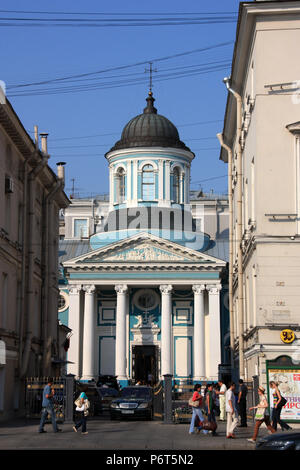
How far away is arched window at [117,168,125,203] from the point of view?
68.6m

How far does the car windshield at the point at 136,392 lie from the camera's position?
34500mm

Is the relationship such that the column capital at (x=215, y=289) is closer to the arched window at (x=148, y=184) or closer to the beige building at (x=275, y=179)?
the arched window at (x=148, y=184)

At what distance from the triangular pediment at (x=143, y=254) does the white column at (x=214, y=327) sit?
6.75 ft

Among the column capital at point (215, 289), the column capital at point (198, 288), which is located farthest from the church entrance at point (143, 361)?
the column capital at point (215, 289)

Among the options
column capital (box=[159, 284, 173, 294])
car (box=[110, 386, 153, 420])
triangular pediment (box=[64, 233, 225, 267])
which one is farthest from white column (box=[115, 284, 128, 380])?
car (box=[110, 386, 153, 420])

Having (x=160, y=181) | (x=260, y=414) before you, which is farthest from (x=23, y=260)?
(x=160, y=181)

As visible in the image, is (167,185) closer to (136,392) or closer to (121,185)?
(121,185)

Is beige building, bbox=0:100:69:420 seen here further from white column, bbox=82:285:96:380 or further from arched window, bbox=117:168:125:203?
arched window, bbox=117:168:125:203

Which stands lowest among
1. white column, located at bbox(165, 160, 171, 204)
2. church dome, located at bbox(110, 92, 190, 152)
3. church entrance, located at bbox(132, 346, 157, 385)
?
church entrance, located at bbox(132, 346, 157, 385)

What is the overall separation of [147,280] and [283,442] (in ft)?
151

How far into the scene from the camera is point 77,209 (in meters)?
87.9

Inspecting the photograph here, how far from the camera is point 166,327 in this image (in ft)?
203

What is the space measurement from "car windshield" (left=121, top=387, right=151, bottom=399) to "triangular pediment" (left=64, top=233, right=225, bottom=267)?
26.7 m
